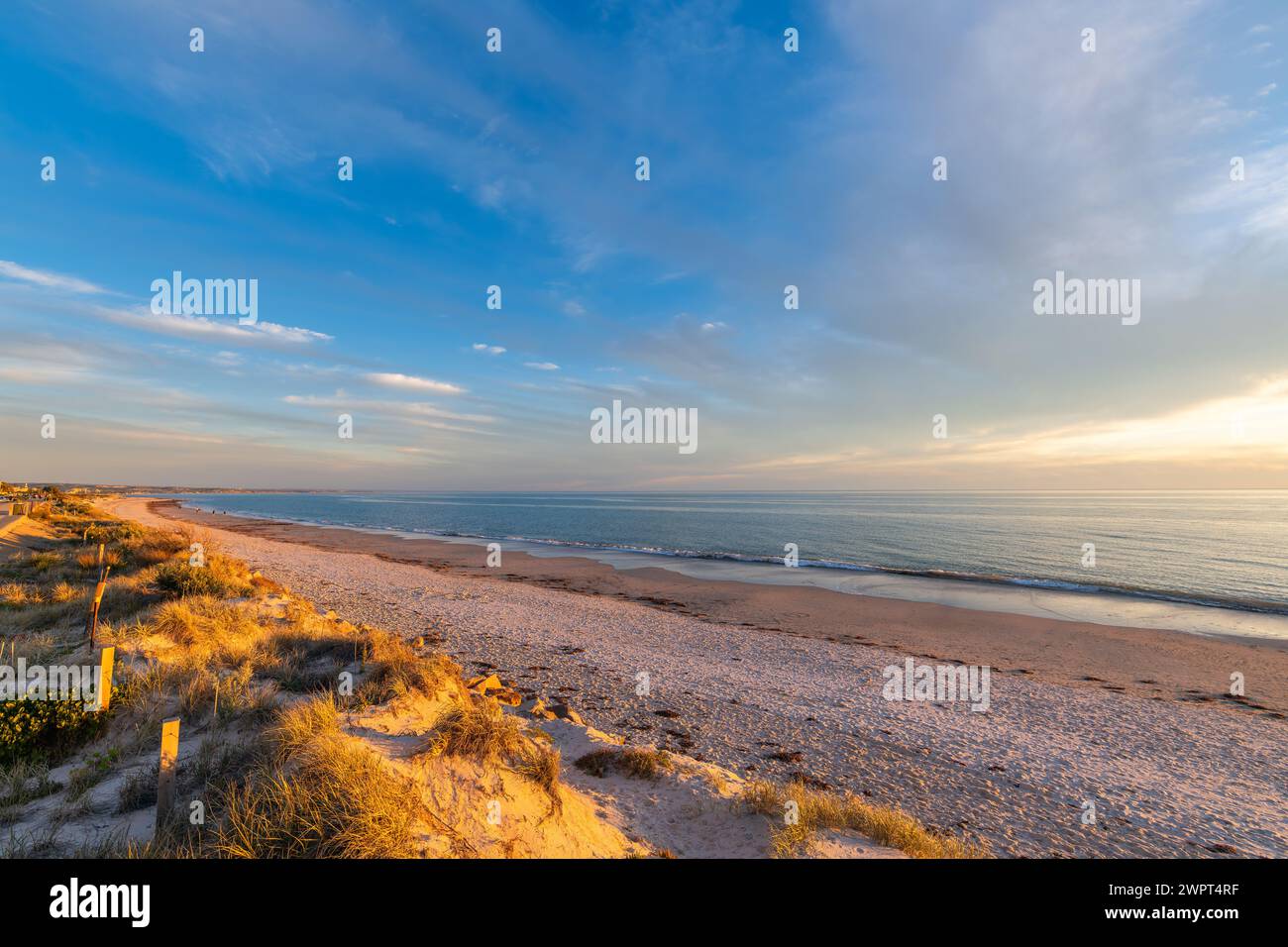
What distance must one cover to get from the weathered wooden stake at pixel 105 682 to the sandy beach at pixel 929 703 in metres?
7.01

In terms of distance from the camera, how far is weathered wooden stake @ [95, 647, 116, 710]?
21.8 ft

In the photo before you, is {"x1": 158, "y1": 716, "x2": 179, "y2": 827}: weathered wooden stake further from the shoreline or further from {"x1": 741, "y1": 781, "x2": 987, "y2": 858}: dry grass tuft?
the shoreline

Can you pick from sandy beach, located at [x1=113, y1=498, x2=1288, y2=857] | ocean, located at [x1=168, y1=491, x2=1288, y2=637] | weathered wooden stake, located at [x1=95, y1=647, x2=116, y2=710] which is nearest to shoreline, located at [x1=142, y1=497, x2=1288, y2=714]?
sandy beach, located at [x1=113, y1=498, x2=1288, y2=857]

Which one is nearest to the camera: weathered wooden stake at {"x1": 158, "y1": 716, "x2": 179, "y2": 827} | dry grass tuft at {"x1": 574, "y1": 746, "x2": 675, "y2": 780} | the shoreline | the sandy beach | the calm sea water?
weathered wooden stake at {"x1": 158, "y1": 716, "x2": 179, "y2": 827}

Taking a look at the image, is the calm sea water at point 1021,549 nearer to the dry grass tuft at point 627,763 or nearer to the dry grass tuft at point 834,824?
the dry grass tuft at point 834,824

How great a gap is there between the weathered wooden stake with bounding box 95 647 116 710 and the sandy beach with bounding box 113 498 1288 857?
7.01 m

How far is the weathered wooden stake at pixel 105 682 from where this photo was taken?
6.65m

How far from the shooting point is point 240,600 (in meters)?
14.7

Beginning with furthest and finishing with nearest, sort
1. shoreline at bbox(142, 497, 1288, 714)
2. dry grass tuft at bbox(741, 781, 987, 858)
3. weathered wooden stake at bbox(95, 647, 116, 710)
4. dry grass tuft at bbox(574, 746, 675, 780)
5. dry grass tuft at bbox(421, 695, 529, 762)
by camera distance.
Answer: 1. shoreline at bbox(142, 497, 1288, 714)
2. dry grass tuft at bbox(574, 746, 675, 780)
3. weathered wooden stake at bbox(95, 647, 116, 710)
4. dry grass tuft at bbox(421, 695, 529, 762)
5. dry grass tuft at bbox(741, 781, 987, 858)

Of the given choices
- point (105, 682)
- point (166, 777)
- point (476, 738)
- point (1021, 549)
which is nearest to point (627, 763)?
point (476, 738)

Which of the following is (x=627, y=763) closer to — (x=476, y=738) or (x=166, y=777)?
(x=476, y=738)
